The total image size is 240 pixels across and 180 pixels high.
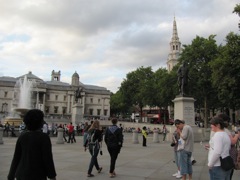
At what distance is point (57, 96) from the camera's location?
409ft

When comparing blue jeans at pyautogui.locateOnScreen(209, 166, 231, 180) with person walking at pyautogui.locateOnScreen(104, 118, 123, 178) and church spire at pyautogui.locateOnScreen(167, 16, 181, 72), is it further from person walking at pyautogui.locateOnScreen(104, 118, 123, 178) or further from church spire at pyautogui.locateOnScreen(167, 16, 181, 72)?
church spire at pyautogui.locateOnScreen(167, 16, 181, 72)

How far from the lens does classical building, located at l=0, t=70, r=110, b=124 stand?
115m

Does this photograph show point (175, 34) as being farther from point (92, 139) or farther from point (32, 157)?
point (32, 157)

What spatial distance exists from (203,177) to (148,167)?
8.39ft

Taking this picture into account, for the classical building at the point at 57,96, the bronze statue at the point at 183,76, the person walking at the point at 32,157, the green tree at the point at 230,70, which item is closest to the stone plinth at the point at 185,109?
the bronze statue at the point at 183,76

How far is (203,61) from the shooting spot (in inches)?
1932

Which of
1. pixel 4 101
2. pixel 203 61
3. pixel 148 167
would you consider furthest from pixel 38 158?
pixel 4 101

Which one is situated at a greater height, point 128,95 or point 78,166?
point 128,95

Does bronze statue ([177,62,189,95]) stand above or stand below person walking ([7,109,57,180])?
above

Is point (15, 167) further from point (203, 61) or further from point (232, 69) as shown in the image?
point (203, 61)

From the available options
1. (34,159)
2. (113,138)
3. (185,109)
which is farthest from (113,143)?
(185,109)

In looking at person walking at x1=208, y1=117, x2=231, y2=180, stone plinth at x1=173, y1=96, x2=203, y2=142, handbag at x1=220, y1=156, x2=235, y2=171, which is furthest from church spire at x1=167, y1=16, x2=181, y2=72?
handbag at x1=220, y1=156, x2=235, y2=171

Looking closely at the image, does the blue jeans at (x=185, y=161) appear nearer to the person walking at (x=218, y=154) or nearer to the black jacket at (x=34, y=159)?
the person walking at (x=218, y=154)

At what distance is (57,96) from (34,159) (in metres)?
123
